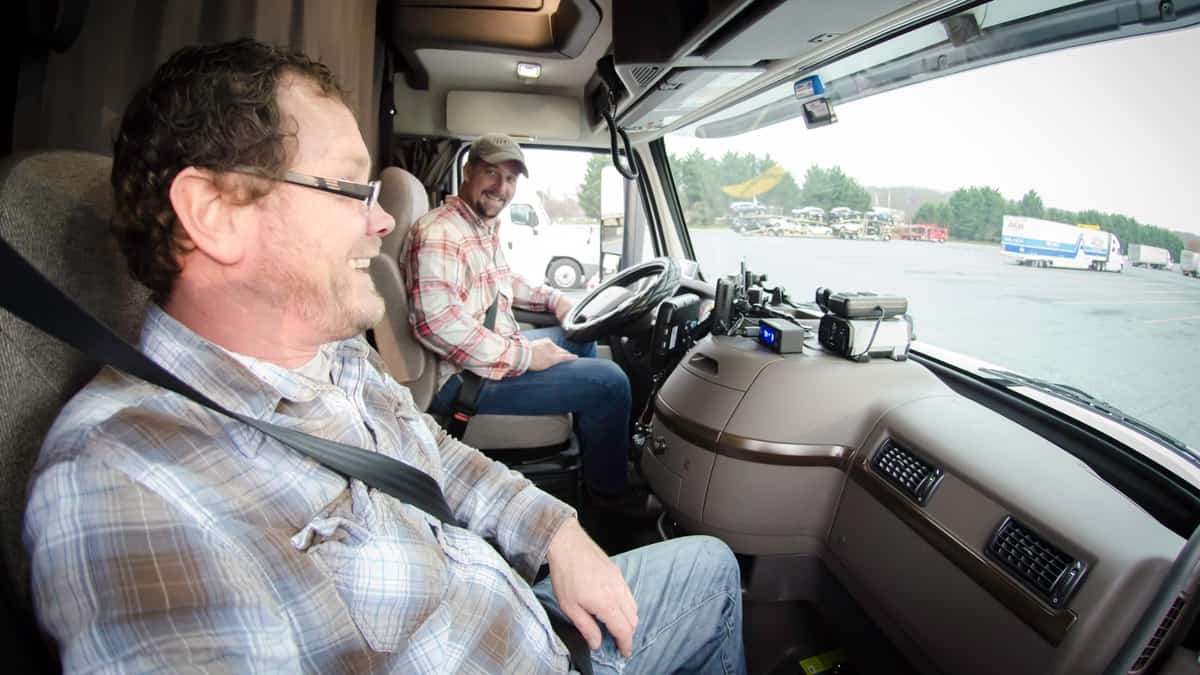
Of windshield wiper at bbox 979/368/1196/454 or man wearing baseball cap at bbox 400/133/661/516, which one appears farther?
man wearing baseball cap at bbox 400/133/661/516

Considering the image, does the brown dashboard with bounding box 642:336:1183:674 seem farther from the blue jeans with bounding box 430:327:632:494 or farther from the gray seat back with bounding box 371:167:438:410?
the gray seat back with bounding box 371:167:438:410

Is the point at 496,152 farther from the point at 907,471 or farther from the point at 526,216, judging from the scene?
the point at 526,216

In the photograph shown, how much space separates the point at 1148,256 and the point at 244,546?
6.07 feet

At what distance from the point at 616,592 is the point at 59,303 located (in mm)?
883

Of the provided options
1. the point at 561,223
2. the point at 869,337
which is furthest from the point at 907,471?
the point at 561,223

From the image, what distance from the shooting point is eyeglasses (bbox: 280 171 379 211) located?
0.87 metres

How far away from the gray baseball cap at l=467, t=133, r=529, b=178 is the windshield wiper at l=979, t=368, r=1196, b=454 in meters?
1.98

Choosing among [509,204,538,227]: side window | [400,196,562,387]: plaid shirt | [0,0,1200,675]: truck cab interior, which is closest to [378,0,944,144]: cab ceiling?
[0,0,1200,675]: truck cab interior

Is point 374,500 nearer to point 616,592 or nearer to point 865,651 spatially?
point 616,592

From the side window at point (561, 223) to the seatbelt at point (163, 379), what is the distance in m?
2.86

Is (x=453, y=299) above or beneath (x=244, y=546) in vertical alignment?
above

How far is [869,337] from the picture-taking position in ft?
5.33

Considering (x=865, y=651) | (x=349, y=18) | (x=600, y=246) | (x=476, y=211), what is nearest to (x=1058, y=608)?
(x=865, y=651)

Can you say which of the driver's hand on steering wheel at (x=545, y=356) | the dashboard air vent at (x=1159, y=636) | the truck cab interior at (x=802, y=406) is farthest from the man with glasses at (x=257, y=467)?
the driver's hand on steering wheel at (x=545, y=356)
